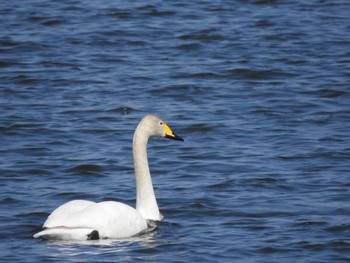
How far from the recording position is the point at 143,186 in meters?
10.3

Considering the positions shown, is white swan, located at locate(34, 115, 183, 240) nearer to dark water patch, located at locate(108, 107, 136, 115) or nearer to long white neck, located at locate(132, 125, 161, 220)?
long white neck, located at locate(132, 125, 161, 220)

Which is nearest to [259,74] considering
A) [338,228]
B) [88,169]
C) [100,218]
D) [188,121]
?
[188,121]

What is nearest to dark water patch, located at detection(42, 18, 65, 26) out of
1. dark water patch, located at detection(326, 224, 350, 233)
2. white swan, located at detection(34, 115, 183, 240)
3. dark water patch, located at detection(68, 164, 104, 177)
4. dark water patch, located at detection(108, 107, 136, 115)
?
dark water patch, located at detection(108, 107, 136, 115)

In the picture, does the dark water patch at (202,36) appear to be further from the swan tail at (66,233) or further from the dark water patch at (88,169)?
the swan tail at (66,233)

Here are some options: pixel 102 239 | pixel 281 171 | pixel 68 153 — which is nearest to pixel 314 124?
pixel 281 171

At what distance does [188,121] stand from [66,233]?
5702 mm

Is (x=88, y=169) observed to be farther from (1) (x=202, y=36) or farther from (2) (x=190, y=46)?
(1) (x=202, y=36)

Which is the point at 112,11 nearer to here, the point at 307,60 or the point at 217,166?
the point at 307,60

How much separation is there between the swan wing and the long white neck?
424 millimetres

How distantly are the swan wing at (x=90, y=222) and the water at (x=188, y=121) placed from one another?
110mm

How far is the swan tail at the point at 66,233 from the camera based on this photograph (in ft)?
29.6

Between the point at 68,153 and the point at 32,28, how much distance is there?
8.28 meters

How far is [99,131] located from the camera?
14070 millimetres

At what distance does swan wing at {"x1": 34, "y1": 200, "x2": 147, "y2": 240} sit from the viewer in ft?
29.8
